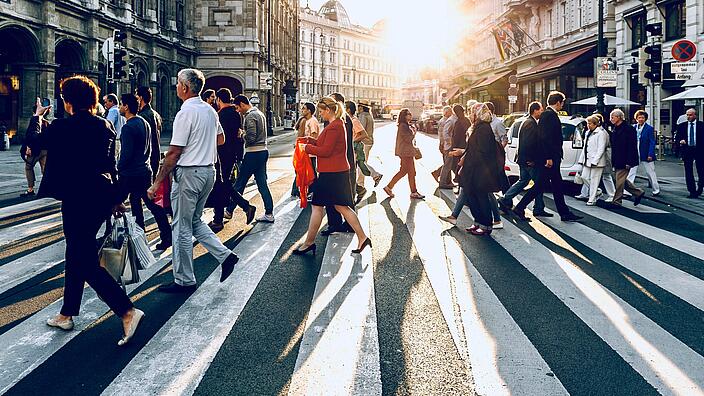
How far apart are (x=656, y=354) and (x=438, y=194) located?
880cm

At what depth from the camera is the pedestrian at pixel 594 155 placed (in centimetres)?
1126

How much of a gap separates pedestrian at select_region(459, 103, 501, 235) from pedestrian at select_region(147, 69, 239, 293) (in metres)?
4.01

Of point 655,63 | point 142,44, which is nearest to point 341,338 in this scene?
point 655,63

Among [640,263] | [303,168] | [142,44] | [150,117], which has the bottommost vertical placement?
[640,263]

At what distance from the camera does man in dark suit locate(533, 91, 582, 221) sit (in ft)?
31.4

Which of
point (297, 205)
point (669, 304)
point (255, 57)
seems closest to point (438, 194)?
point (297, 205)

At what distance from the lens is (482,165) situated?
341 inches

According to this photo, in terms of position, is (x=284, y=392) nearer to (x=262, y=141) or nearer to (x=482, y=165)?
(x=482, y=165)

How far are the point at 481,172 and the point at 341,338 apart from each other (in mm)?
4721

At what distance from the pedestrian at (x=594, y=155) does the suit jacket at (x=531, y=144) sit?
212cm

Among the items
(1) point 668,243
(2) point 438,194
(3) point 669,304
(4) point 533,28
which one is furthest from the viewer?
(4) point 533,28

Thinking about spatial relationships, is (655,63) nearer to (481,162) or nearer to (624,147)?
(624,147)

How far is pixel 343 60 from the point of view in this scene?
4500 inches

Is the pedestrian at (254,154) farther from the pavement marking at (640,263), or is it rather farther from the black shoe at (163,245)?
the pavement marking at (640,263)
